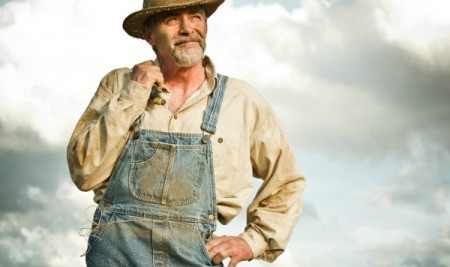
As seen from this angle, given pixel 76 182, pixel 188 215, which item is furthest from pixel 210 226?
pixel 76 182

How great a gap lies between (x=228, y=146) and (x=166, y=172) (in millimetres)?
439

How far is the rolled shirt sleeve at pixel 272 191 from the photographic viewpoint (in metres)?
5.10

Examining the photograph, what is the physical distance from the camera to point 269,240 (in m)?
5.10

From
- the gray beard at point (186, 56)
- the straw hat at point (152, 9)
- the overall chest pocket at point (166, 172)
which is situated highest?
the straw hat at point (152, 9)

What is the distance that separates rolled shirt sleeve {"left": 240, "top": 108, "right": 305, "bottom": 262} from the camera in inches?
201

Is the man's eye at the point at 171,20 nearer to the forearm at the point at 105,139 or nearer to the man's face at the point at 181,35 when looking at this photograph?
the man's face at the point at 181,35

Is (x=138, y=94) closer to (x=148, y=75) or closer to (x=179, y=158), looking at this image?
(x=148, y=75)

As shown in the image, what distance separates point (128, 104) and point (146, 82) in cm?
20

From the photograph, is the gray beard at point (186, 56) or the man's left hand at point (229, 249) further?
the gray beard at point (186, 56)

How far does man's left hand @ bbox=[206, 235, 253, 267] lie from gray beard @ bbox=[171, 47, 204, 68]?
1.07m

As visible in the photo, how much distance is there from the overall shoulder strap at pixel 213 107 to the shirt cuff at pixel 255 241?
711 mm

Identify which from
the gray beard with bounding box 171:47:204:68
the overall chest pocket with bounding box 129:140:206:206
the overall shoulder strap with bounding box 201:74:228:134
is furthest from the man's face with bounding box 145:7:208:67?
the overall chest pocket with bounding box 129:140:206:206

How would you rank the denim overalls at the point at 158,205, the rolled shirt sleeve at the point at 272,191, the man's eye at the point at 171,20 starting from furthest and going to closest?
the rolled shirt sleeve at the point at 272,191
the man's eye at the point at 171,20
the denim overalls at the point at 158,205

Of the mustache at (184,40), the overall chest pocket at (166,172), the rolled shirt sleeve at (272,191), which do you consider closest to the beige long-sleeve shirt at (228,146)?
the rolled shirt sleeve at (272,191)
